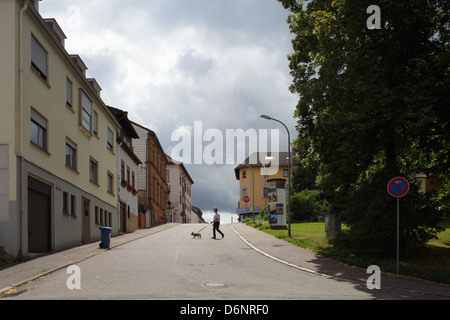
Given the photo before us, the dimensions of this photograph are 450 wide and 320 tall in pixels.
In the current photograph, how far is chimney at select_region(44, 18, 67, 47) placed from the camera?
2036cm

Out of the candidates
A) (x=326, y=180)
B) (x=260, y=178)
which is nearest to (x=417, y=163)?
(x=326, y=180)

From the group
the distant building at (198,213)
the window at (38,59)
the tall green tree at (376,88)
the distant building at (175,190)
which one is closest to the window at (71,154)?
the window at (38,59)

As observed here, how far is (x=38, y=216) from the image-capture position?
17500mm

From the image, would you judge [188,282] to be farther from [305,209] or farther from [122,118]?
[305,209]

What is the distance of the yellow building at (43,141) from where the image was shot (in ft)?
49.6

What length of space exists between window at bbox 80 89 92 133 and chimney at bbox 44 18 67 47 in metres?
3.03

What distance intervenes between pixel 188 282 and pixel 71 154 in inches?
552

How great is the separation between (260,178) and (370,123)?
70791 millimetres

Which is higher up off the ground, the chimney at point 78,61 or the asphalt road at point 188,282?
the chimney at point 78,61

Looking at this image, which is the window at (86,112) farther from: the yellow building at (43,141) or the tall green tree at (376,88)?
the tall green tree at (376,88)

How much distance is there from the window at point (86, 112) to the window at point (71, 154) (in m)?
1.87

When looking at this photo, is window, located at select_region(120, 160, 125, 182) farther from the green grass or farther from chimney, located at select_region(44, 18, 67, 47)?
the green grass

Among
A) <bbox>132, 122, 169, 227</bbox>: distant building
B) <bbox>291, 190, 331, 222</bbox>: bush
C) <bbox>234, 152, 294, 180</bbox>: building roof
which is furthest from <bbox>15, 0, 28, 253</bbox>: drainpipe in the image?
<bbox>234, 152, 294, 180</bbox>: building roof

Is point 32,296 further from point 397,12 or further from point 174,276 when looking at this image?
point 397,12
